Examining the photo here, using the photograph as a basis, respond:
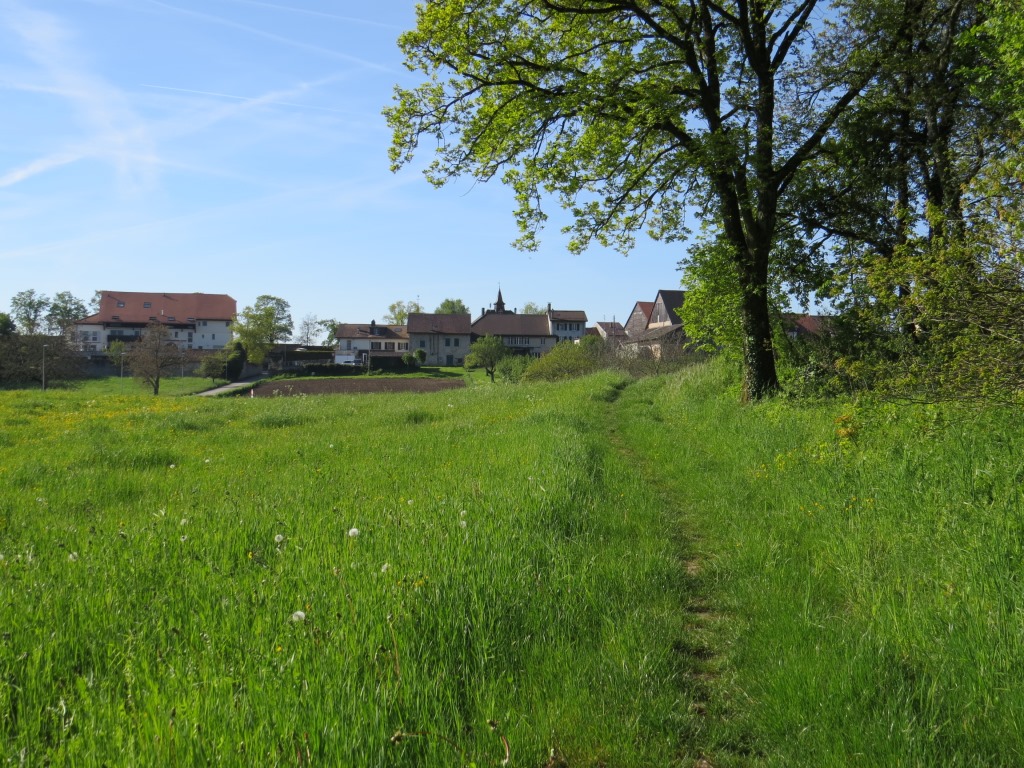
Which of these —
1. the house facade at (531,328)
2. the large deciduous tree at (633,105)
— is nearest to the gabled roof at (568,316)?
the house facade at (531,328)

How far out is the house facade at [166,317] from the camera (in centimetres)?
10281

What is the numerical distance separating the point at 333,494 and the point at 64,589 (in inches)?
134

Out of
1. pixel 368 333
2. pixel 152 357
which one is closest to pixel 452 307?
pixel 368 333

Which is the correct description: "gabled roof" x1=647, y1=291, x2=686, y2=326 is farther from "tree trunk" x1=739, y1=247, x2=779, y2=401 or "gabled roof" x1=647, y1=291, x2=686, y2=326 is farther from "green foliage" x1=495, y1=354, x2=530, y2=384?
"tree trunk" x1=739, y1=247, x2=779, y2=401

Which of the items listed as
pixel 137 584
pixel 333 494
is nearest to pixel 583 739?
pixel 137 584

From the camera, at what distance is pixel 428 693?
305 cm

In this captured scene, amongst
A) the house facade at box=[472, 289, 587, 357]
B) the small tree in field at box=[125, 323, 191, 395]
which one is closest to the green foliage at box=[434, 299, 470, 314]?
the house facade at box=[472, 289, 587, 357]

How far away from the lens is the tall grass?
3.04m

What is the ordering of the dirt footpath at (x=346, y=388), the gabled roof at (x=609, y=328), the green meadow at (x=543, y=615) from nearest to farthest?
1. the green meadow at (x=543, y=615)
2. the dirt footpath at (x=346, y=388)
3. the gabled roof at (x=609, y=328)

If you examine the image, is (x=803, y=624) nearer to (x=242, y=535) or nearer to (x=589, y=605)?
(x=589, y=605)

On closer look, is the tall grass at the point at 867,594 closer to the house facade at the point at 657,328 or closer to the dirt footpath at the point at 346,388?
the dirt footpath at the point at 346,388

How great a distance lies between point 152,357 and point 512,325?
228ft

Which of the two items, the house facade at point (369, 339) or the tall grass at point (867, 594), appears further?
the house facade at point (369, 339)

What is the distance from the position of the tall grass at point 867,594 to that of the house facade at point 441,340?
356 feet
